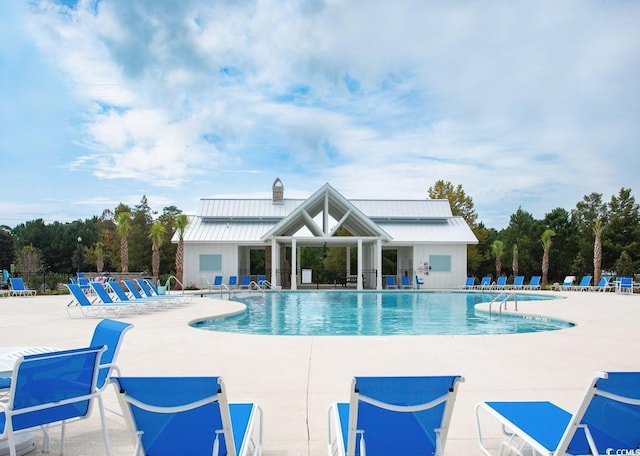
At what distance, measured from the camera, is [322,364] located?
6.85 metres

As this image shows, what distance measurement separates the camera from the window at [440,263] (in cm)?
3034

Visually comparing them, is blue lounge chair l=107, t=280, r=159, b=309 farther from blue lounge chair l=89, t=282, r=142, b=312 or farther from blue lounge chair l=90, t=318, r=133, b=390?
blue lounge chair l=90, t=318, r=133, b=390

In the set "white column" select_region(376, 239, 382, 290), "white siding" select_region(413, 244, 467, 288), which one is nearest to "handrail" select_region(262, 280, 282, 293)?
"white column" select_region(376, 239, 382, 290)

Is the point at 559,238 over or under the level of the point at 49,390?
over

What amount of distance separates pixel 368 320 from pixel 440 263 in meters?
17.1

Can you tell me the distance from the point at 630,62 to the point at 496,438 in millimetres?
18019

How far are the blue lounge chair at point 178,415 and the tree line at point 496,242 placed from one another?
3354 centimetres

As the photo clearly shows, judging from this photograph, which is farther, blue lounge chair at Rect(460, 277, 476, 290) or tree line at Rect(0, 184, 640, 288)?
tree line at Rect(0, 184, 640, 288)

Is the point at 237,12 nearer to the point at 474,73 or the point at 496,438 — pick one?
the point at 474,73

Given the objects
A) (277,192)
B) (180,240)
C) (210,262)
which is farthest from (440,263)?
(180,240)

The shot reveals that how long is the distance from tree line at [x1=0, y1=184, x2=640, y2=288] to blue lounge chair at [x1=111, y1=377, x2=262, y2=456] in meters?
33.5

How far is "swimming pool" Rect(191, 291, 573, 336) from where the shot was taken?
12016 millimetres

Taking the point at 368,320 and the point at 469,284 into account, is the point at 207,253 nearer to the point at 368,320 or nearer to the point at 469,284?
the point at 469,284

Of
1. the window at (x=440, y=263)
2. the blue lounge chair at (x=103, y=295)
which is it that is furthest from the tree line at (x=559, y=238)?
A: the blue lounge chair at (x=103, y=295)
